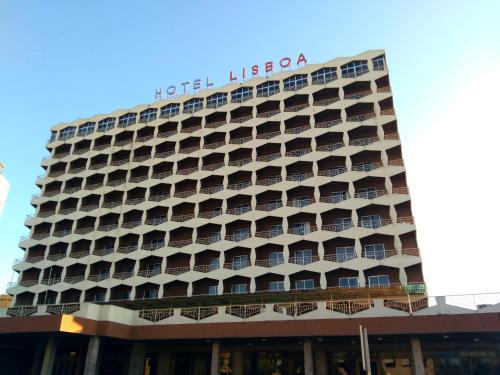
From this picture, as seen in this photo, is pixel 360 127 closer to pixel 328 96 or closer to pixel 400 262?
pixel 328 96

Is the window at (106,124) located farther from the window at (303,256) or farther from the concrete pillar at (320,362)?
the concrete pillar at (320,362)

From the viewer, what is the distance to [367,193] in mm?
40906

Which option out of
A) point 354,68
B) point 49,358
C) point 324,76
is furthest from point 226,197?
point 49,358

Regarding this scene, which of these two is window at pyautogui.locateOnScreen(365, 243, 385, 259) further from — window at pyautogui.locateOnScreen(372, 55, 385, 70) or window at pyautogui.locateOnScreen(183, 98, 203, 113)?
window at pyautogui.locateOnScreen(183, 98, 203, 113)

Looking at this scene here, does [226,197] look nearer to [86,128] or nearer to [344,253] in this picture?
[344,253]

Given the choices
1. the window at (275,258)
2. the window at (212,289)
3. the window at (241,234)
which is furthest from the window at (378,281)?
the window at (212,289)

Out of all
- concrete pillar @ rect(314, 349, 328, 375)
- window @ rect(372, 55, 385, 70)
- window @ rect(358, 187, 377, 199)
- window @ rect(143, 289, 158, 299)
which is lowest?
concrete pillar @ rect(314, 349, 328, 375)

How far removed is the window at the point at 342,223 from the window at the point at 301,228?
2732 millimetres

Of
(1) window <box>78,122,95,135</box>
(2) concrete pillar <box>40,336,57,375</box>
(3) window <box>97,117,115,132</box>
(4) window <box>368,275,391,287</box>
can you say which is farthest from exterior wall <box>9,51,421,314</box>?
(2) concrete pillar <box>40,336,57,375</box>

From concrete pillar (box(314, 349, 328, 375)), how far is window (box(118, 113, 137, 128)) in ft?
125

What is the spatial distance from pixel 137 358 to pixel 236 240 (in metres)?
14.8

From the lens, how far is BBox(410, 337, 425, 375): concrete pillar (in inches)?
1030

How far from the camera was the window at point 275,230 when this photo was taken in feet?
136

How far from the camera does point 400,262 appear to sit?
116 feet
